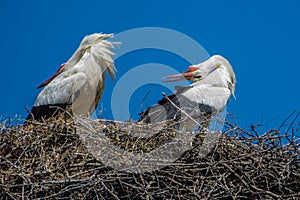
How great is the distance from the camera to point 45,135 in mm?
5070

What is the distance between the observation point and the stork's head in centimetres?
687

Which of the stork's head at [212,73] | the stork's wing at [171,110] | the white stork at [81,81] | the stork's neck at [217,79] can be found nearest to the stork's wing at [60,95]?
the white stork at [81,81]

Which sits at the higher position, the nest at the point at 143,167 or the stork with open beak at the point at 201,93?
the stork with open beak at the point at 201,93

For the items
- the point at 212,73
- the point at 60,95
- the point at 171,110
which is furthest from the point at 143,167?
the point at 212,73

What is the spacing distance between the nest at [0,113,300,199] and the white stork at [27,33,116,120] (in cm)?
128

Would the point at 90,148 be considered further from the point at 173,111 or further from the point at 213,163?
the point at 173,111

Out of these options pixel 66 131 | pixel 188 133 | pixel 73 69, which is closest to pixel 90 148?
pixel 66 131

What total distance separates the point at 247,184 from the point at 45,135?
4.62 ft

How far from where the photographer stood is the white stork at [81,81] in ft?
21.2

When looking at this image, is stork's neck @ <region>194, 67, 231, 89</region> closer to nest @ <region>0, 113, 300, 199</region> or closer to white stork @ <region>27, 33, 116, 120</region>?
white stork @ <region>27, 33, 116, 120</region>

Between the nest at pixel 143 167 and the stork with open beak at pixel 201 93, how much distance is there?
71 cm

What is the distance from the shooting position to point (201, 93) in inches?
259

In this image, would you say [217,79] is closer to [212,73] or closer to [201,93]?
[212,73]

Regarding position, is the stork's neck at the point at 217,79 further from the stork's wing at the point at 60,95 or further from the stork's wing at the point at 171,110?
the stork's wing at the point at 60,95
